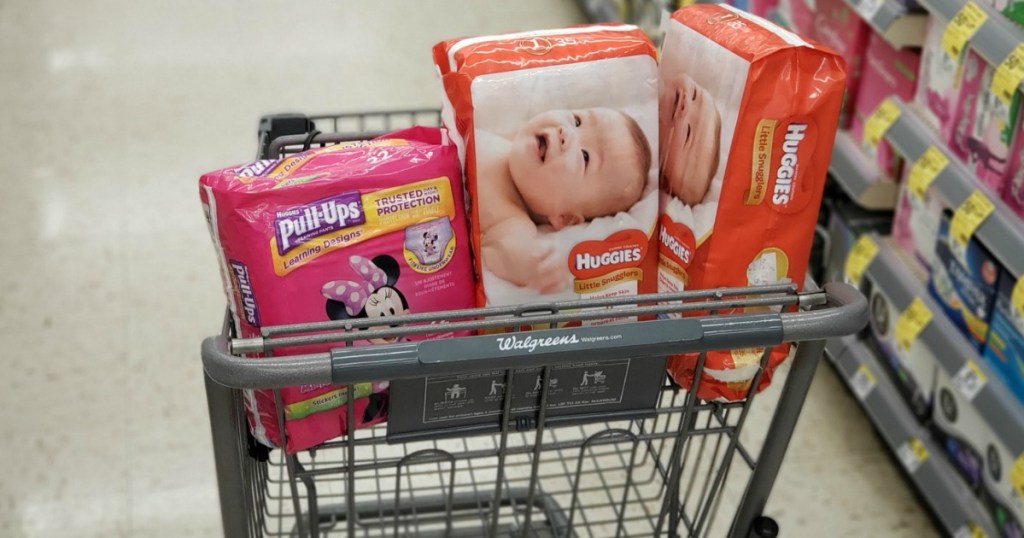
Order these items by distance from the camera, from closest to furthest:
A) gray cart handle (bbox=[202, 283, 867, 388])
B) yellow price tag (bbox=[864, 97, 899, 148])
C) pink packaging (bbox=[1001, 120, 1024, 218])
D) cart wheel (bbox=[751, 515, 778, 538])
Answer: gray cart handle (bbox=[202, 283, 867, 388]), cart wheel (bbox=[751, 515, 778, 538]), pink packaging (bbox=[1001, 120, 1024, 218]), yellow price tag (bbox=[864, 97, 899, 148])

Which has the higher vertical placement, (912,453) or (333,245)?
(333,245)

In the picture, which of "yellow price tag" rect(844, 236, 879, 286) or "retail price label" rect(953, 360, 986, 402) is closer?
"retail price label" rect(953, 360, 986, 402)

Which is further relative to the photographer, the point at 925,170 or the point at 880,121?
the point at 880,121

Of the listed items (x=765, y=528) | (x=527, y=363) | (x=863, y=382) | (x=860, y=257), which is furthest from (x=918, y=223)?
(x=527, y=363)

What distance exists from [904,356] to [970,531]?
38 cm

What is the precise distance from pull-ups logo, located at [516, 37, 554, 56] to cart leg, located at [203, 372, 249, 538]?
19.1 inches

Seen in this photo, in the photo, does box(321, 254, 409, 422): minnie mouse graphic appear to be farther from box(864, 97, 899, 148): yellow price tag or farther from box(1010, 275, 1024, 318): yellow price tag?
box(864, 97, 899, 148): yellow price tag

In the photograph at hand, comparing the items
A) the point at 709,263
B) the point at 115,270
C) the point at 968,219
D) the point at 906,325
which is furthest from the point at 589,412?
the point at 115,270

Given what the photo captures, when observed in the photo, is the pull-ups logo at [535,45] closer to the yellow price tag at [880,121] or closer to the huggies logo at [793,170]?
the huggies logo at [793,170]

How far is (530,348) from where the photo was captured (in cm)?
103

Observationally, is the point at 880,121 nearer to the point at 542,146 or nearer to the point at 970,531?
the point at 970,531

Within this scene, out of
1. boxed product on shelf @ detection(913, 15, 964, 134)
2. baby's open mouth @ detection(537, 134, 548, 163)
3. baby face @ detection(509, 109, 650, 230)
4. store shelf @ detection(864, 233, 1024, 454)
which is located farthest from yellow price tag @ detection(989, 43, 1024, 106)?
baby's open mouth @ detection(537, 134, 548, 163)

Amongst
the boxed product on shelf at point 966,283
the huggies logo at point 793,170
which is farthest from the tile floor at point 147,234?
the huggies logo at point 793,170

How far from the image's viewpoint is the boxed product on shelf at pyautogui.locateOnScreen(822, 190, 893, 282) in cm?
235
